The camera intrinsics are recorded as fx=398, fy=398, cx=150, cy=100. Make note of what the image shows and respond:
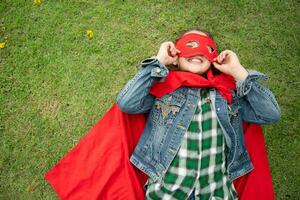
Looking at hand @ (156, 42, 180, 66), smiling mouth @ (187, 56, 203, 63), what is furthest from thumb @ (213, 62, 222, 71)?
hand @ (156, 42, 180, 66)

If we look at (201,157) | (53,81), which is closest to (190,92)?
(201,157)

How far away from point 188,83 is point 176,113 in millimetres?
198

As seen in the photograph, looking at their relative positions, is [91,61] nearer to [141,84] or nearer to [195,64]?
[141,84]

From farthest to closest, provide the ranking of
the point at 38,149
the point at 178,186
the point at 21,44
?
the point at 21,44 → the point at 38,149 → the point at 178,186

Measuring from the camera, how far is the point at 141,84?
233 centimetres

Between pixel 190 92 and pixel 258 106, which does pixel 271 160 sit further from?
pixel 190 92

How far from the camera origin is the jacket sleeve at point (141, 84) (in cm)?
233

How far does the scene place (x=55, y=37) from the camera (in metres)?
3.10

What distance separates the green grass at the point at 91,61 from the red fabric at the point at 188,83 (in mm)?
669

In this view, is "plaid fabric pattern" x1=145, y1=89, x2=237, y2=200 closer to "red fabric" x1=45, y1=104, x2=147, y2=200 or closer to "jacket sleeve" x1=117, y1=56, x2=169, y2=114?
"red fabric" x1=45, y1=104, x2=147, y2=200

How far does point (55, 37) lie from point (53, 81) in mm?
355

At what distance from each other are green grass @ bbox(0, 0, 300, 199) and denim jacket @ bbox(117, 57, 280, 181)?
587mm

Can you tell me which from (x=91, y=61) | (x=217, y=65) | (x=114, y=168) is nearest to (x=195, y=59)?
(x=217, y=65)

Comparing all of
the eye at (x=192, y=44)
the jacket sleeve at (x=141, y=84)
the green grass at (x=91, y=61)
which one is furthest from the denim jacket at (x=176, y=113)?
the green grass at (x=91, y=61)
